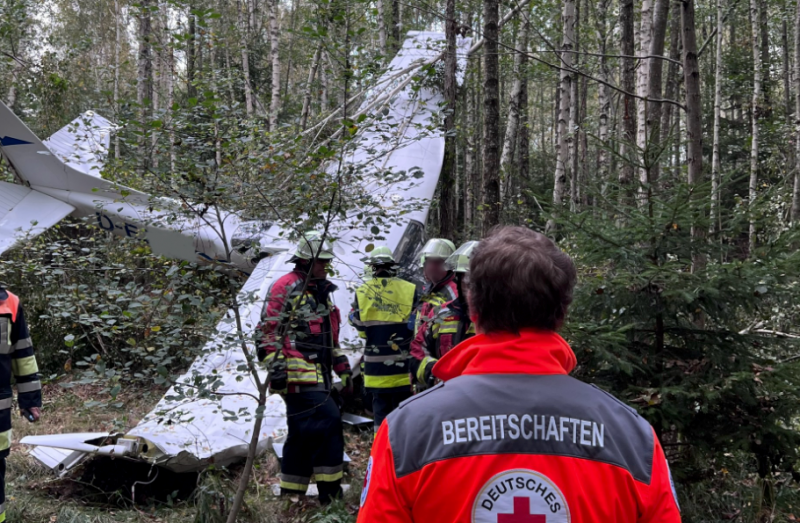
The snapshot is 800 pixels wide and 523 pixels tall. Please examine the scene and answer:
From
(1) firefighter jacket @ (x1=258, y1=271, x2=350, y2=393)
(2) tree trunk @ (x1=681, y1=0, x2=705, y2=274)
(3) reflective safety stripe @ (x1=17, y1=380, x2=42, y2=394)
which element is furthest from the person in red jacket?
(2) tree trunk @ (x1=681, y1=0, x2=705, y2=274)

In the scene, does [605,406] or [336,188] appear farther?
[336,188]

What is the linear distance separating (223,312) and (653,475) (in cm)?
267

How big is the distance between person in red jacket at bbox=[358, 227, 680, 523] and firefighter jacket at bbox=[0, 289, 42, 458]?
3.38 m

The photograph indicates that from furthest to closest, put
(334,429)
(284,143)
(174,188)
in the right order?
(334,429), (284,143), (174,188)

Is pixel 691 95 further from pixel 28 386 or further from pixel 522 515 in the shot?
pixel 28 386

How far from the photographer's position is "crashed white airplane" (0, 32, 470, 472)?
377 cm

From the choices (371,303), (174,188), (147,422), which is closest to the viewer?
(174,188)

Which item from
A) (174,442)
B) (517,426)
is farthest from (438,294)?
(517,426)

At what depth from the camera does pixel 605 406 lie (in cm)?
123

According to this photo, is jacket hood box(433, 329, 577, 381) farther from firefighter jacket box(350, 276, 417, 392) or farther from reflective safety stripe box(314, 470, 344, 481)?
firefighter jacket box(350, 276, 417, 392)

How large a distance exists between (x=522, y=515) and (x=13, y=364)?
386 centimetres

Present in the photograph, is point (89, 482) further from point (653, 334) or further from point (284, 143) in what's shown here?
point (653, 334)

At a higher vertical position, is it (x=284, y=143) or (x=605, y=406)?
(x=284, y=143)

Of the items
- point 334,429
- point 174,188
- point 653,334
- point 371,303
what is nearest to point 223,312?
point 174,188
